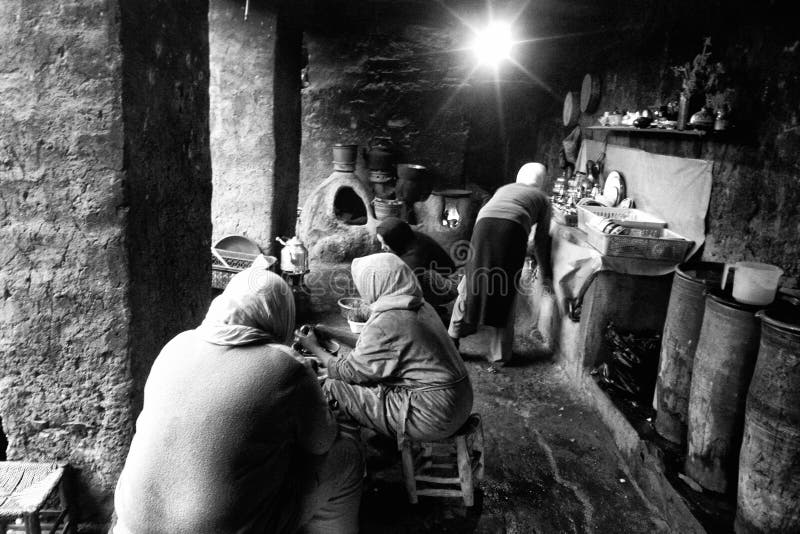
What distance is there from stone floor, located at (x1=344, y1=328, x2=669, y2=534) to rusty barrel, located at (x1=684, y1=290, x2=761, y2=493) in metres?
0.45

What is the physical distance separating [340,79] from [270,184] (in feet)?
12.2

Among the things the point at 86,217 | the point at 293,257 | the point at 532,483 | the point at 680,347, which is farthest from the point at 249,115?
the point at 680,347

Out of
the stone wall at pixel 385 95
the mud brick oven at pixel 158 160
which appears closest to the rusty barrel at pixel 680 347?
the mud brick oven at pixel 158 160

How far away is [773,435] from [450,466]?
1.61 meters

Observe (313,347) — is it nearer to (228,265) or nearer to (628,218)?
(228,265)

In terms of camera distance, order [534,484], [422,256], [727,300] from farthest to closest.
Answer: [422,256] → [534,484] → [727,300]

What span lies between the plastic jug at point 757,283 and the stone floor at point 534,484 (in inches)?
54.4

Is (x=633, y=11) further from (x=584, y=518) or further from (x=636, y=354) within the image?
(x=584, y=518)

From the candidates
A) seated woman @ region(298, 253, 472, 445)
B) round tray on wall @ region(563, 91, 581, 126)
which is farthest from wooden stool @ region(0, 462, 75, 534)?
round tray on wall @ region(563, 91, 581, 126)

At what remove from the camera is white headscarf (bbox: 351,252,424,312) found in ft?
9.51

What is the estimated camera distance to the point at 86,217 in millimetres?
2229

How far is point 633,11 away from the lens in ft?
19.2

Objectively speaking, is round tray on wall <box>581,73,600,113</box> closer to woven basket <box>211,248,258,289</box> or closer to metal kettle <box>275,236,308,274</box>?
metal kettle <box>275,236,308,274</box>

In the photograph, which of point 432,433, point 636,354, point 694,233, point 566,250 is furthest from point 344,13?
point 432,433
